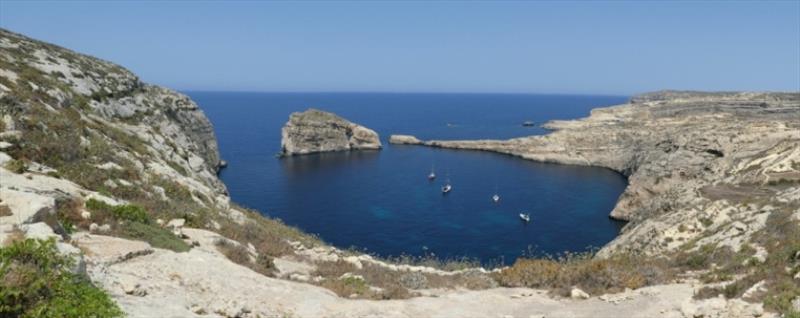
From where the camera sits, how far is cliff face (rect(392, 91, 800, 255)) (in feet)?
108

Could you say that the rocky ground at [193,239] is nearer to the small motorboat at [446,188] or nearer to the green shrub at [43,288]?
the green shrub at [43,288]

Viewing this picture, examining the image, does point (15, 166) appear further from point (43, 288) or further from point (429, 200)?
point (429, 200)

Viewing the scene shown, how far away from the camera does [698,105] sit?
187625mm

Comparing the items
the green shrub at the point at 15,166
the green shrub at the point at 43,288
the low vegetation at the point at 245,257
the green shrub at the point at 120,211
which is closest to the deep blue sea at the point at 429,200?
the low vegetation at the point at 245,257

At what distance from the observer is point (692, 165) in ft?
253

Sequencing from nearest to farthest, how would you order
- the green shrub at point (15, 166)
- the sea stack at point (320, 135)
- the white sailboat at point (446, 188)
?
the green shrub at point (15, 166)
the white sailboat at point (446, 188)
the sea stack at point (320, 135)

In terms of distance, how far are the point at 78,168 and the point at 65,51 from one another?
41532mm

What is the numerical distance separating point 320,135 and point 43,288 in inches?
5460

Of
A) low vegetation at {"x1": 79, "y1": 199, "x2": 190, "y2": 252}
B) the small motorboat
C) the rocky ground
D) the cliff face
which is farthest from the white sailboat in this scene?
low vegetation at {"x1": 79, "y1": 199, "x2": 190, "y2": 252}

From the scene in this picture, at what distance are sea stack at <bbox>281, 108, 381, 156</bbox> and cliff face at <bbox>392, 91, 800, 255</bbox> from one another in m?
25.3

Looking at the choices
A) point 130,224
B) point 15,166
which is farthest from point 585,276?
point 15,166

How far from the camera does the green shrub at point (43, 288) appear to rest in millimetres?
8133

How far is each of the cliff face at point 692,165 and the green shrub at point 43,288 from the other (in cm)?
2745

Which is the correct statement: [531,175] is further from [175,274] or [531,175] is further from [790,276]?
[175,274]
